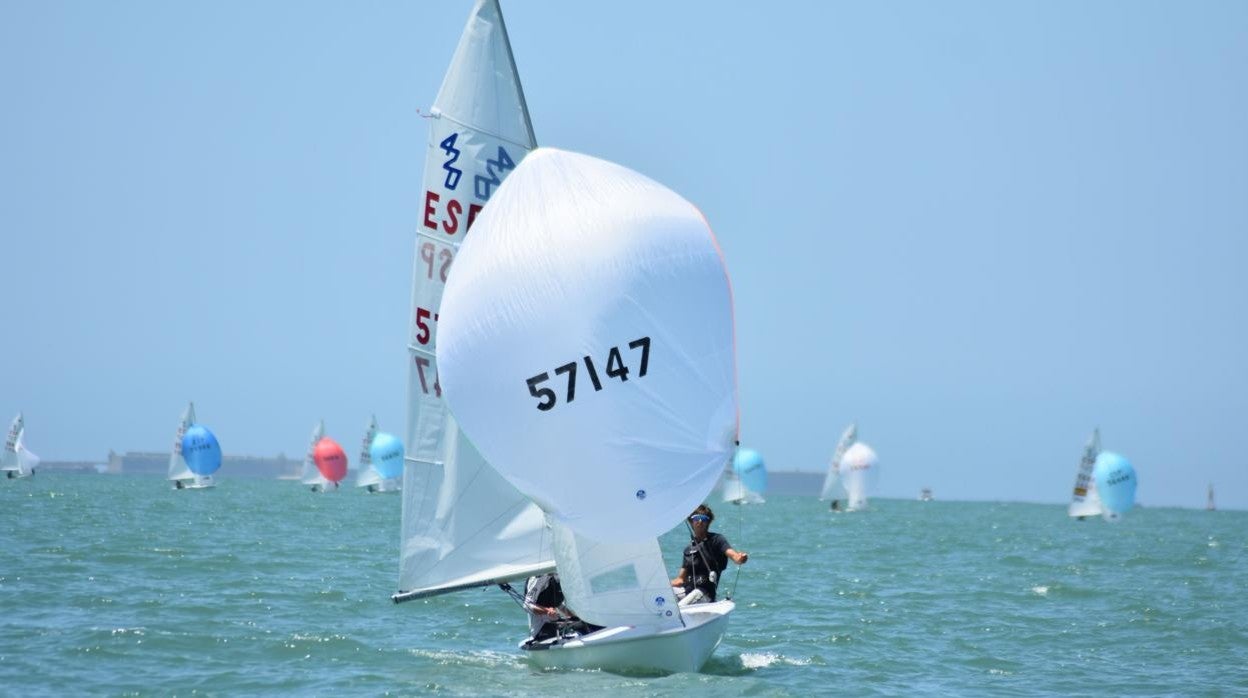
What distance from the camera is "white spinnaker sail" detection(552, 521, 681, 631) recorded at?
1529 cm

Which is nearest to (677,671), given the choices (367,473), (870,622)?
(870,622)

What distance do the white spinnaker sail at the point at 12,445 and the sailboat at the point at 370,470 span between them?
2178 cm

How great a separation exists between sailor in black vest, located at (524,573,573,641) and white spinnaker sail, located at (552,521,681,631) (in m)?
0.58

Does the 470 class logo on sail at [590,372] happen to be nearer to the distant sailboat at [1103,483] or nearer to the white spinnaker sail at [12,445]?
the distant sailboat at [1103,483]

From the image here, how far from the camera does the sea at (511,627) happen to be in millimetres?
15531

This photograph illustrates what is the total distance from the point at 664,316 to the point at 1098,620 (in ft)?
39.2

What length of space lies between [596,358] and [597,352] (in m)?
0.06

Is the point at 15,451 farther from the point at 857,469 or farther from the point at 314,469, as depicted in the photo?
the point at 857,469

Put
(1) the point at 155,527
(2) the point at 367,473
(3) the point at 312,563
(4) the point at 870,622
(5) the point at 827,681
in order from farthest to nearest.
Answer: (2) the point at 367,473, (1) the point at 155,527, (3) the point at 312,563, (4) the point at 870,622, (5) the point at 827,681

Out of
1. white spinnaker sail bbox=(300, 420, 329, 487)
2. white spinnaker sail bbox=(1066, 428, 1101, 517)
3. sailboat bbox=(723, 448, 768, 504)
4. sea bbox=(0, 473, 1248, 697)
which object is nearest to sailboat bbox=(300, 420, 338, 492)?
white spinnaker sail bbox=(300, 420, 329, 487)

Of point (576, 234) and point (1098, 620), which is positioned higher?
point (576, 234)

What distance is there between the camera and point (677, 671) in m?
15.3

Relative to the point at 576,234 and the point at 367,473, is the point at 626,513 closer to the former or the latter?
the point at 576,234

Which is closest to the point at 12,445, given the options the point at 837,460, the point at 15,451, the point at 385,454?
the point at 15,451
